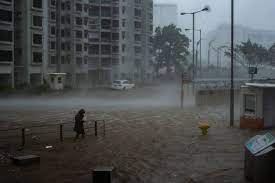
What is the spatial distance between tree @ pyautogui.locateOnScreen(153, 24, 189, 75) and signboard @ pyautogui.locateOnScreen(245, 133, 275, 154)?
88297mm

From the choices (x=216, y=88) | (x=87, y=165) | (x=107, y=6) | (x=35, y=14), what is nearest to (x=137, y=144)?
(x=87, y=165)

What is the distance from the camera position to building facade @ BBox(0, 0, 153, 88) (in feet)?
192

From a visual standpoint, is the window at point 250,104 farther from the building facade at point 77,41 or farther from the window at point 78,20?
the window at point 78,20

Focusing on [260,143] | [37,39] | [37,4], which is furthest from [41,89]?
[260,143]

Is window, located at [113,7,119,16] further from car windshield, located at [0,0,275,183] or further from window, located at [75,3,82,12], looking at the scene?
window, located at [75,3,82,12]

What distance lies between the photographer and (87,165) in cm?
1474

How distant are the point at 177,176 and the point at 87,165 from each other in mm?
3218

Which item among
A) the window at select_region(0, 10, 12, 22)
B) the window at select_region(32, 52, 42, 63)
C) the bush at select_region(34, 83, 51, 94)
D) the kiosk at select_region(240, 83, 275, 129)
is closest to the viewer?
the kiosk at select_region(240, 83, 275, 129)

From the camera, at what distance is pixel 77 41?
72.6m

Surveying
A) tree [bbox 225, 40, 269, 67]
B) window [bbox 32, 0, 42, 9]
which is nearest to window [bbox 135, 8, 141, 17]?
tree [bbox 225, 40, 269, 67]

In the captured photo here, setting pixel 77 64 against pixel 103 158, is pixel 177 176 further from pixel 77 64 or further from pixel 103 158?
pixel 77 64

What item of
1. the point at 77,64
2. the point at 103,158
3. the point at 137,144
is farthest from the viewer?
the point at 77,64

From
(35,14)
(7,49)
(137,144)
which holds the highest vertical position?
(35,14)

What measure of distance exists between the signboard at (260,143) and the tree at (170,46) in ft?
290
